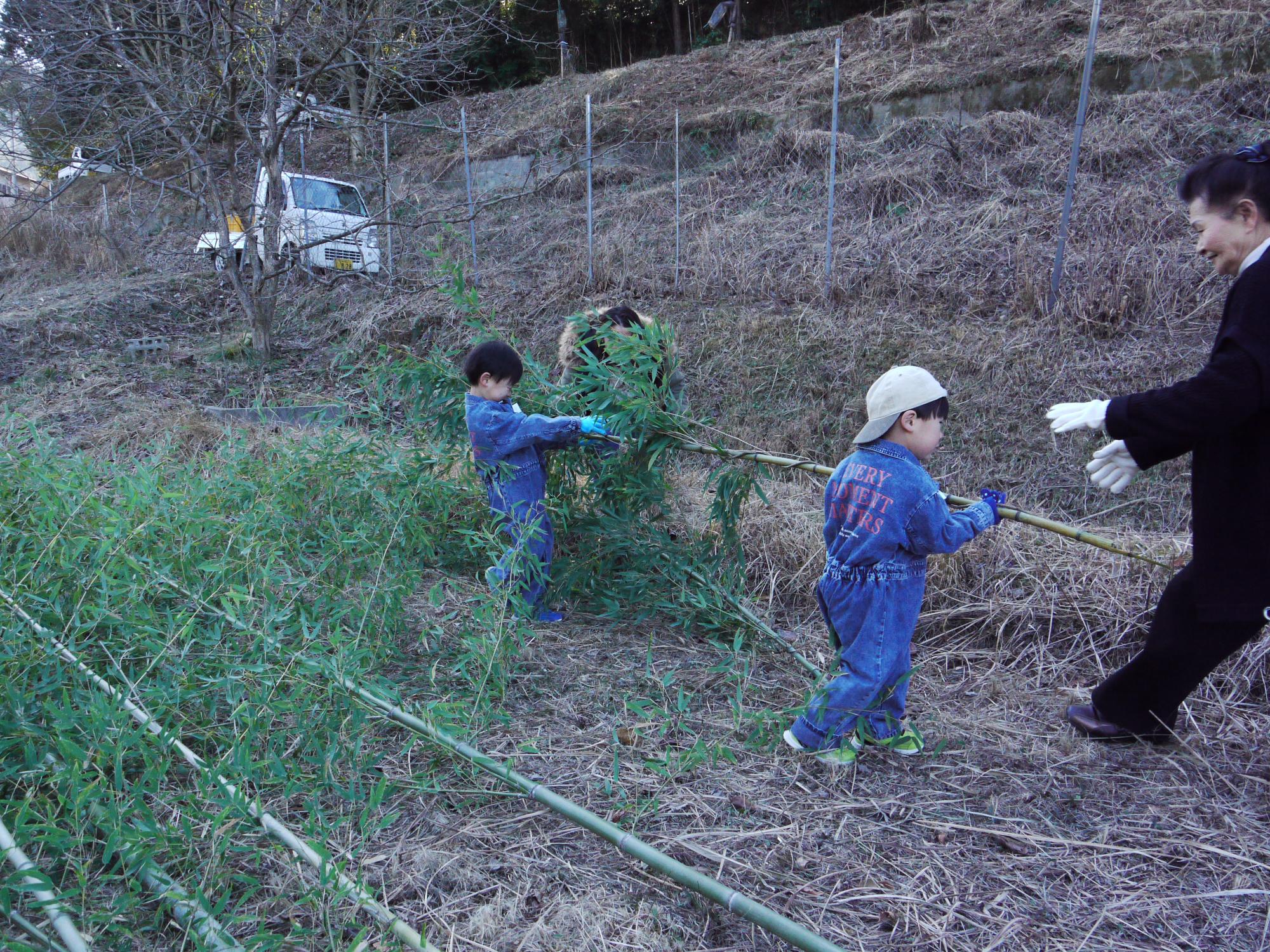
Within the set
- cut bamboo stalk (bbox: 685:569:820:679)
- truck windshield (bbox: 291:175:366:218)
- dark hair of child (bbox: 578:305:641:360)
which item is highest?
truck windshield (bbox: 291:175:366:218)

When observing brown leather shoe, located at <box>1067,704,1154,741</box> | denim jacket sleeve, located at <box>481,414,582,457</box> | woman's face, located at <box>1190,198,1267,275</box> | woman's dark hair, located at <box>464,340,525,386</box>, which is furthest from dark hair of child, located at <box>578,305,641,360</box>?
brown leather shoe, located at <box>1067,704,1154,741</box>

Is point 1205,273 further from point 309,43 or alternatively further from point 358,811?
point 309,43

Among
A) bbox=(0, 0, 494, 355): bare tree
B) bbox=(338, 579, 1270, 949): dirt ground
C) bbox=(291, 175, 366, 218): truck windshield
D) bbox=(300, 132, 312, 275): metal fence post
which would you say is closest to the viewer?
bbox=(338, 579, 1270, 949): dirt ground

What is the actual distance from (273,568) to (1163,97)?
9103 millimetres

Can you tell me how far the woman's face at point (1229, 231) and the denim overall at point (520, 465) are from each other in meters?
2.26

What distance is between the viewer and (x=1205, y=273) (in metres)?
6.27

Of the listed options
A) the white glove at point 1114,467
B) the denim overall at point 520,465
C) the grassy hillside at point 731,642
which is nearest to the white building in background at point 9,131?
the grassy hillside at point 731,642

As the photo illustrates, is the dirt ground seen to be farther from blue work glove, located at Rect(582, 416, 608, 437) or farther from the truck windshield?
the truck windshield

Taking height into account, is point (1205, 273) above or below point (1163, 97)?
below

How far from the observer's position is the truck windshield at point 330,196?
10953mm

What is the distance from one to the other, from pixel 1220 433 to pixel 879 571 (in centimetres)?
97

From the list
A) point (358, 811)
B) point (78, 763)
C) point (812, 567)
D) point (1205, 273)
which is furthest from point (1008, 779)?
point (1205, 273)

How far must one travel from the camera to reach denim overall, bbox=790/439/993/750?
96.8 inches

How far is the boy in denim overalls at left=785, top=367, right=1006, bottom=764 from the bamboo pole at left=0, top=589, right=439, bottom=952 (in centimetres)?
134
